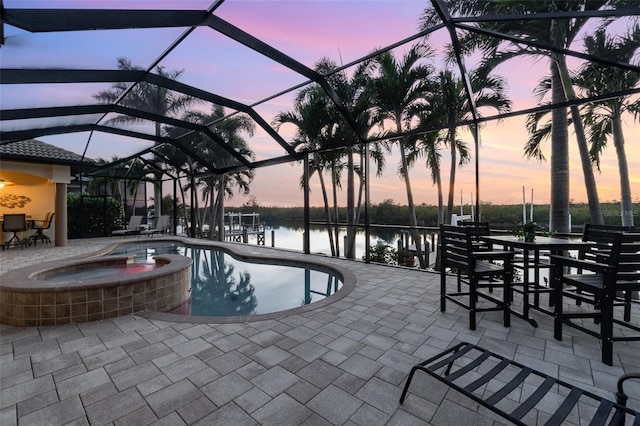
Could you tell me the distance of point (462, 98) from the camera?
8148 millimetres

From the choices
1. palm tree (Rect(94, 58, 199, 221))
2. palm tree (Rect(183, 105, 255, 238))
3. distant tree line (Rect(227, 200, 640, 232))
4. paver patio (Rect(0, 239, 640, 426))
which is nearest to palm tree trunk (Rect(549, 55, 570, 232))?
paver patio (Rect(0, 239, 640, 426))

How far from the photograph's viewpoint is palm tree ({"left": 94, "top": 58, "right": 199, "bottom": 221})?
529cm

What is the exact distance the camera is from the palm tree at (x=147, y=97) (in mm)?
5287

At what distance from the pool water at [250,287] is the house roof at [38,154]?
14.3ft

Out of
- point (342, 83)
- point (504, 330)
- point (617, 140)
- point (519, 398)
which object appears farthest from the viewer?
point (342, 83)

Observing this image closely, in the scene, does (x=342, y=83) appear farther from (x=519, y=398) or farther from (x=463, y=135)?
(x=519, y=398)

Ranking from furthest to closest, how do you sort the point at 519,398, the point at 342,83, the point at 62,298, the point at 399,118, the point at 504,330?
1. the point at 342,83
2. the point at 399,118
3. the point at 62,298
4. the point at 504,330
5. the point at 519,398

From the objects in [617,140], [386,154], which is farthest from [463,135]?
[617,140]

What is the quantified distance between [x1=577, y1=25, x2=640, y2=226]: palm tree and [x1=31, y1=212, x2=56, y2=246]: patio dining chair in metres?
15.2

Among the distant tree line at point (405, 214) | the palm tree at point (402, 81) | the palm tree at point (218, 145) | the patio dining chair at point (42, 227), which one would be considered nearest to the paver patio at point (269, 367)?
the palm tree at point (218, 145)

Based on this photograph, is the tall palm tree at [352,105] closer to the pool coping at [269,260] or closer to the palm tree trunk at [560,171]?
the pool coping at [269,260]

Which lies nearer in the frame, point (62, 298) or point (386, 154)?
point (62, 298)

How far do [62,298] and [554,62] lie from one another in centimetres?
930

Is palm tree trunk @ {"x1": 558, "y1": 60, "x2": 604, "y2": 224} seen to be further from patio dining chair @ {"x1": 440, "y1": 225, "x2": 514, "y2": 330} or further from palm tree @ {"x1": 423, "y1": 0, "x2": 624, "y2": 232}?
patio dining chair @ {"x1": 440, "y1": 225, "x2": 514, "y2": 330}
